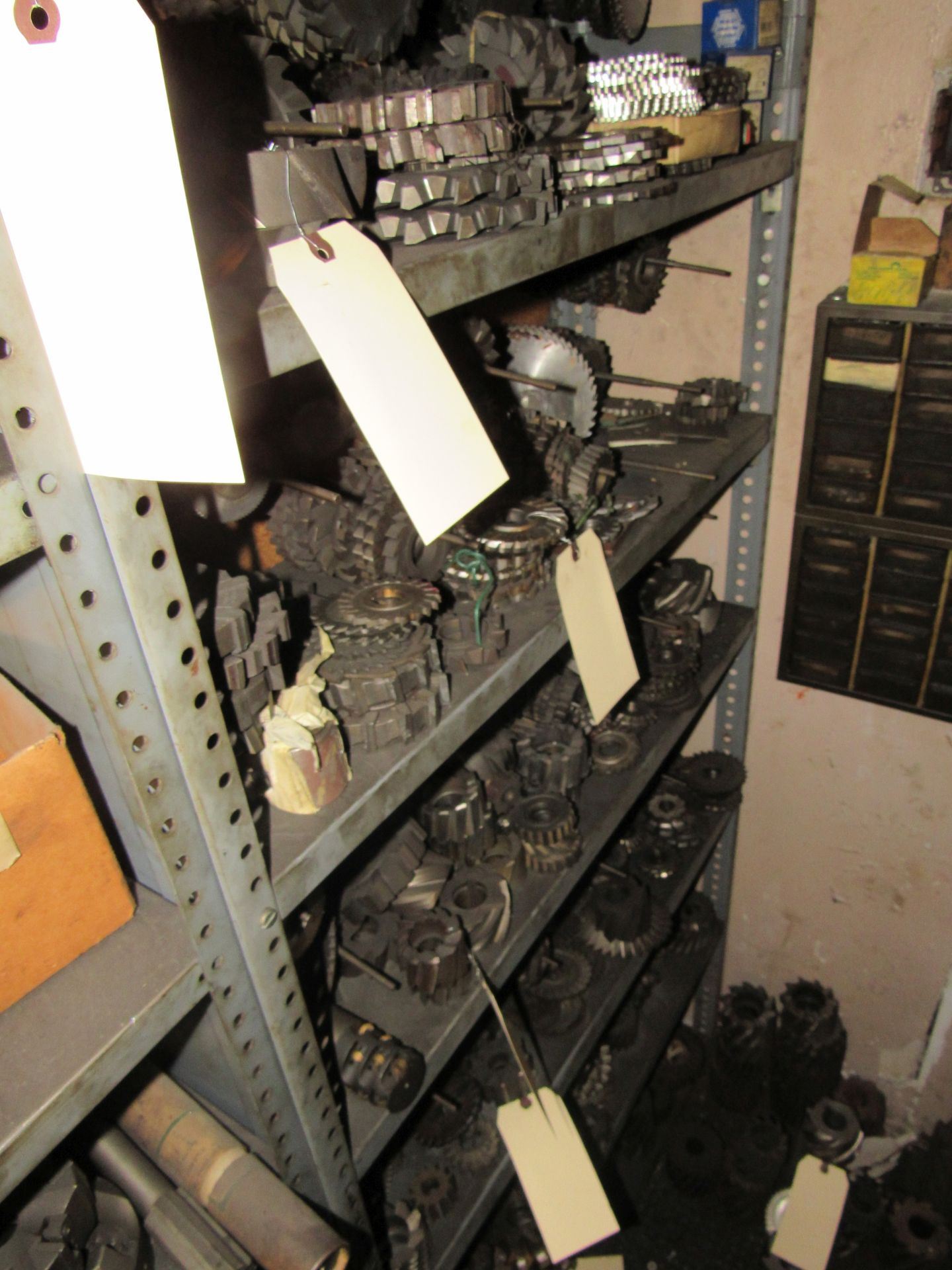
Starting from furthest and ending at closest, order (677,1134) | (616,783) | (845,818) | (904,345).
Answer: (677,1134), (845,818), (616,783), (904,345)

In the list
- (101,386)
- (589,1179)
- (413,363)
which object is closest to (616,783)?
(589,1179)

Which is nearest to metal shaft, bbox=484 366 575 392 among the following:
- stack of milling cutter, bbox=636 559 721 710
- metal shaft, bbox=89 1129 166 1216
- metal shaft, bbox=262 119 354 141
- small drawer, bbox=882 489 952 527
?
metal shaft, bbox=262 119 354 141

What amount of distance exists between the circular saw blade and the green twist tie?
38cm

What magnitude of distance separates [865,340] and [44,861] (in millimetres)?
1453

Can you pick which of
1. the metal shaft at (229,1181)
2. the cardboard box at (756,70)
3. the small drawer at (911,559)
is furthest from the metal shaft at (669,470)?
the metal shaft at (229,1181)

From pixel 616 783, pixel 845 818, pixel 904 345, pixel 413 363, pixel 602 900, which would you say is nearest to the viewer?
pixel 413 363

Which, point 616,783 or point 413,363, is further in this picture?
point 616,783

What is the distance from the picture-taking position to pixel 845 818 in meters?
1.99

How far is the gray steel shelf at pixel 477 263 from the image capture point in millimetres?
539

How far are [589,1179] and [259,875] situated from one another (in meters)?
0.87

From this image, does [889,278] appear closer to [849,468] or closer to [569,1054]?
[849,468]

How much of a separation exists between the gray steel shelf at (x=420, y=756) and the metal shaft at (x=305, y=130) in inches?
21.5

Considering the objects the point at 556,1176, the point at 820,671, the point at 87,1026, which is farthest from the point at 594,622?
the point at 820,671

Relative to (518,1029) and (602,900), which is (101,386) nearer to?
(518,1029)
